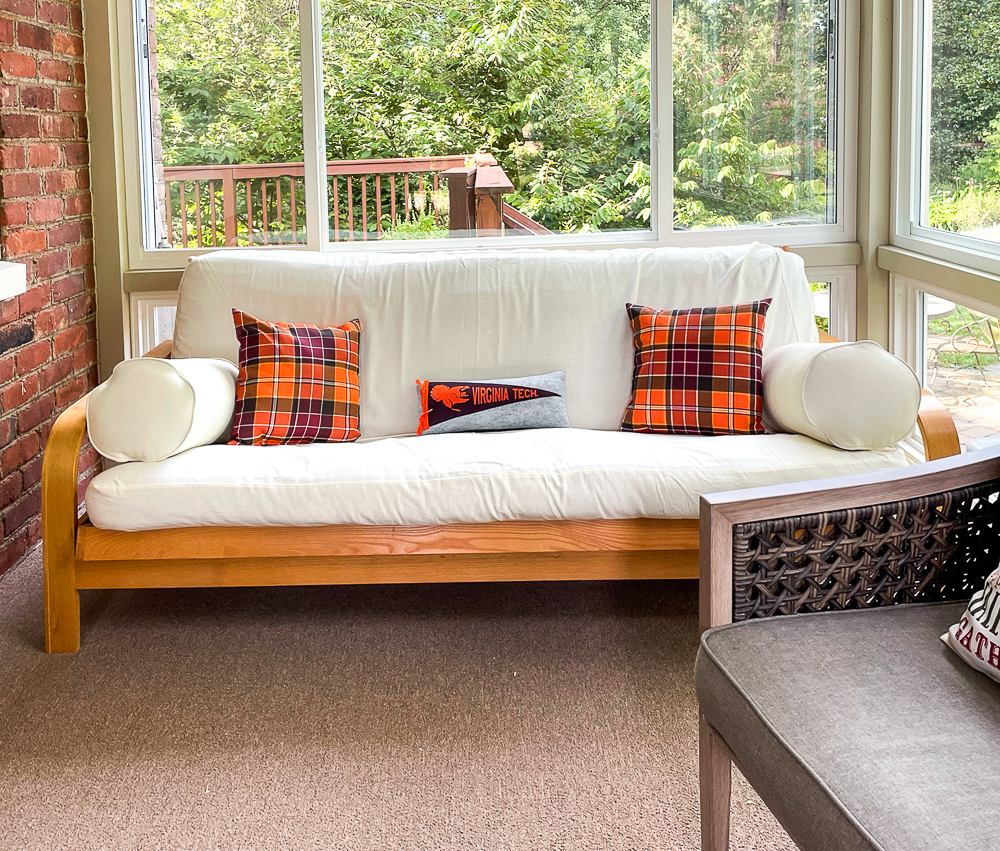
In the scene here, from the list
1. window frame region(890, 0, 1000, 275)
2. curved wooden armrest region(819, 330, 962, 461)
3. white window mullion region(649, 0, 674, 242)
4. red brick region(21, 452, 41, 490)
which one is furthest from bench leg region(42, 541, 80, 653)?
window frame region(890, 0, 1000, 275)

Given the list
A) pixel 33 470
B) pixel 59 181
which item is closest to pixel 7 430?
pixel 33 470

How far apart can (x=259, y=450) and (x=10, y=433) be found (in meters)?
0.92

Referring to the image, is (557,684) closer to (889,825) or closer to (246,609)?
(246,609)

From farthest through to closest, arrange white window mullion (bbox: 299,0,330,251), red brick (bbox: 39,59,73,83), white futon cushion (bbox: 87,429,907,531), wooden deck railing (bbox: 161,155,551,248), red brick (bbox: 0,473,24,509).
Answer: wooden deck railing (bbox: 161,155,551,248) < white window mullion (bbox: 299,0,330,251) < red brick (bbox: 39,59,73,83) < red brick (bbox: 0,473,24,509) < white futon cushion (bbox: 87,429,907,531)

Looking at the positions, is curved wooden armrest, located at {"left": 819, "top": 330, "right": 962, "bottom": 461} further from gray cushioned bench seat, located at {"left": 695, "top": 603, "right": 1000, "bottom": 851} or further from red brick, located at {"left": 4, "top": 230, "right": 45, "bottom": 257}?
red brick, located at {"left": 4, "top": 230, "right": 45, "bottom": 257}

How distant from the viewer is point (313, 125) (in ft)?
11.8

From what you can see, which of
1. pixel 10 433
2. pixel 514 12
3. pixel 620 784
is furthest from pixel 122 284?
pixel 620 784

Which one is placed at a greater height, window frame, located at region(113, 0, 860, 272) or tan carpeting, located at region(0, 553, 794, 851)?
window frame, located at region(113, 0, 860, 272)

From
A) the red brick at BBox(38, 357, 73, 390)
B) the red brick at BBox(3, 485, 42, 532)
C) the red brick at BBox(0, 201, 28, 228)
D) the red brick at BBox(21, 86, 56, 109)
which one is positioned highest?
the red brick at BBox(21, 86, 56, 109)

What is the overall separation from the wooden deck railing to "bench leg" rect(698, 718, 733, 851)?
251cm

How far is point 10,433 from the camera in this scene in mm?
2945

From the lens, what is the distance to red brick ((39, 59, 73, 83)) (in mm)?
3154

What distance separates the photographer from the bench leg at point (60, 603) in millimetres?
2383

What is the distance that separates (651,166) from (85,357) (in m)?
2.08
